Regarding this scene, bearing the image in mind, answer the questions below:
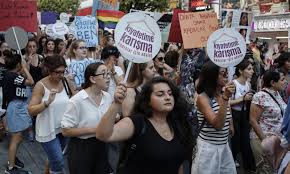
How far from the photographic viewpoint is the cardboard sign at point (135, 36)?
3.22 m

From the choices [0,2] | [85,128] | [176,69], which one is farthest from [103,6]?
[85,128]

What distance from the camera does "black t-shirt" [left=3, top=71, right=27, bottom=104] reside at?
20.1 feet

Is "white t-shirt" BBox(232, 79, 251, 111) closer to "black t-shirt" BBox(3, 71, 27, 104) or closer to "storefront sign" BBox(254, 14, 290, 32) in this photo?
"black t-shirt" BBox(3, 71, 27, 104)

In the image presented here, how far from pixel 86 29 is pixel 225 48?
453 centimetres

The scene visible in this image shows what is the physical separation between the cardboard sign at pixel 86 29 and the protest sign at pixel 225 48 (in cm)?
414

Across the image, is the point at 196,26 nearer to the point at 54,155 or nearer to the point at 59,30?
the point at 54,155

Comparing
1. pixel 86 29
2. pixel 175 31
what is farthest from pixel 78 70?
pixel 175 31

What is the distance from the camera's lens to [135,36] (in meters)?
3.25

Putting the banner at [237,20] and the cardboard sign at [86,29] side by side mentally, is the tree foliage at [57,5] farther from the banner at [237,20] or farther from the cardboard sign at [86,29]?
the banner at [237,20]

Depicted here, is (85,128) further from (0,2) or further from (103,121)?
(0,2)

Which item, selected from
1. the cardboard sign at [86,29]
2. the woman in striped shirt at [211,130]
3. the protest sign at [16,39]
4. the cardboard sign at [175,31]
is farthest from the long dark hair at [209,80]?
the cardboard sign at [86,29]

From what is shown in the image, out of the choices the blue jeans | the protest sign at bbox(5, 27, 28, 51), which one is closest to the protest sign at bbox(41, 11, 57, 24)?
the protest sign at bbox(5, 27, 28, 51)

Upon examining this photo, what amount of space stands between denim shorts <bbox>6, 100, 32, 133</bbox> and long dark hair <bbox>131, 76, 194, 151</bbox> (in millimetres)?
3184

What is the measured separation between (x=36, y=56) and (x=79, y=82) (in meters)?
1.64
